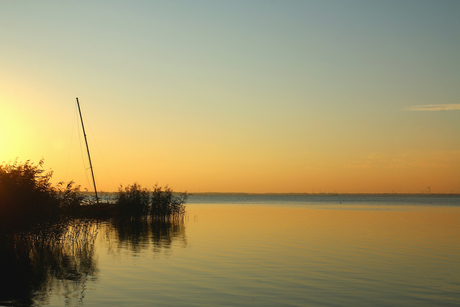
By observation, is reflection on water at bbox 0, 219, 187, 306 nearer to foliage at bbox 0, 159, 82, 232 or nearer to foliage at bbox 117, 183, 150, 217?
foliage at bbox 0, 159, 82, 232

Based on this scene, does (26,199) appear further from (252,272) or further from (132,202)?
(132,202)

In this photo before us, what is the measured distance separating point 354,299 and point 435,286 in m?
4.95

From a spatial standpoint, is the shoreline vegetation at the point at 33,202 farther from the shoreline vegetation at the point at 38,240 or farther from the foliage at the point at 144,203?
the foliage at the point at 144,203

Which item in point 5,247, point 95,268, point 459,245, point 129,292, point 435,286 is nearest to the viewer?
point 129,292

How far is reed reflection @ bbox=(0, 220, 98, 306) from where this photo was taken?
52.7 feet

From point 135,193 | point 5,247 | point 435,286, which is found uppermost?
point 135,193

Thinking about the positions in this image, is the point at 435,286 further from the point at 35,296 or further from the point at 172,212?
the point at 172,212

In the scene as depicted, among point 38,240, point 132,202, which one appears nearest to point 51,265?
point 38,240

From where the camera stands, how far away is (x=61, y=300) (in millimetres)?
15227

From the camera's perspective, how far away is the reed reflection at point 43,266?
16.1 m

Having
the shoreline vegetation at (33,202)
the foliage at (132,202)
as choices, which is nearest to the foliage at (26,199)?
the shoreline vegetation at (33,202)

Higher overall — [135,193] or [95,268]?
[135,193]

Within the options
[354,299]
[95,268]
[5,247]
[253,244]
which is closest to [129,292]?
[95,268]

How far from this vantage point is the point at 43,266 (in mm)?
21625
